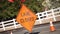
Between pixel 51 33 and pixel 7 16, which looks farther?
pixel 7 16

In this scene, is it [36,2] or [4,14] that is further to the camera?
[36,2]

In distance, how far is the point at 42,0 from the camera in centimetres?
2648

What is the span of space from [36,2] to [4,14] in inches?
143

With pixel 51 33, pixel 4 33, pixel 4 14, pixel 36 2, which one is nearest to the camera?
pixel 51 33

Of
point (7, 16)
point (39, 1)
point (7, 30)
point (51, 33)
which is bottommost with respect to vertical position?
point (51, 33)

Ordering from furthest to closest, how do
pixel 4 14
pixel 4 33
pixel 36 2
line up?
pixel 36 2
pixel 4 14
pixel 4 33

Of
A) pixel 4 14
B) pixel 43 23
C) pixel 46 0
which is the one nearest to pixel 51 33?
pixel 43 23

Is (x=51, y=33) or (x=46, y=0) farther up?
(x=46, y=0)

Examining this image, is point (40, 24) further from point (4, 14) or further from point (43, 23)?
point (4, 14)

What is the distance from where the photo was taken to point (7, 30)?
21031 millimetres

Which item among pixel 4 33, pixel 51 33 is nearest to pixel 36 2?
pixel 4 33

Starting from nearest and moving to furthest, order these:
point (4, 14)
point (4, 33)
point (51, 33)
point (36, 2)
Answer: point (51, 33) → point (4, 33) → point (4, 14) → point (36, 2)

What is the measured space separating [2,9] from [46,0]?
4594 mm

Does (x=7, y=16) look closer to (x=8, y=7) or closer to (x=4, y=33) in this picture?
(x=8, y=7)
